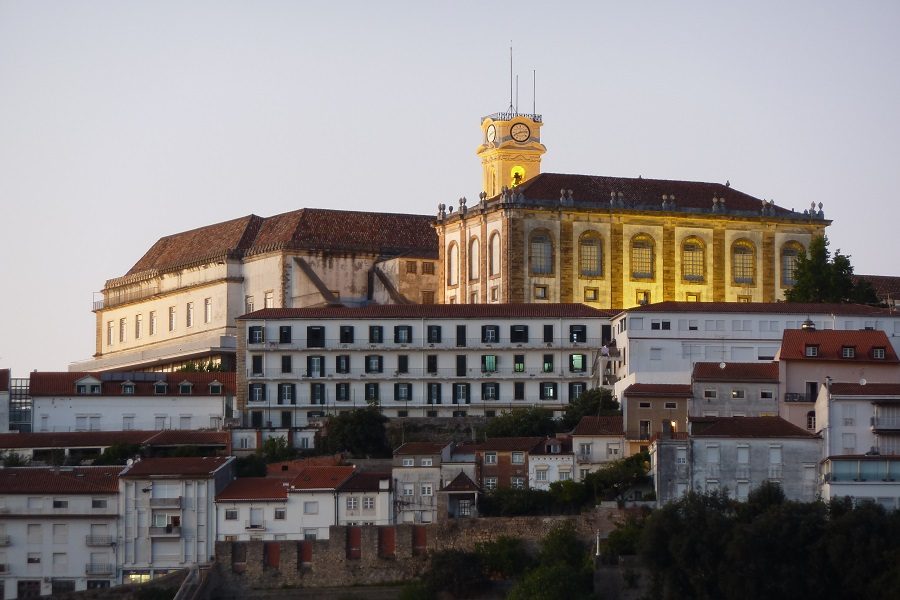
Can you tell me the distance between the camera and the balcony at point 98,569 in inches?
3895

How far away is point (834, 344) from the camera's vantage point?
105 meters

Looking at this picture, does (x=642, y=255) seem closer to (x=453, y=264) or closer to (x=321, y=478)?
(x=453, y=264)

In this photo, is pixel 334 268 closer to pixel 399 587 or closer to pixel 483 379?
pixel 483 379

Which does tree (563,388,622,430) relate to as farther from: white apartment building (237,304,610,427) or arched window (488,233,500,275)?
arched window (488,233,500,275)

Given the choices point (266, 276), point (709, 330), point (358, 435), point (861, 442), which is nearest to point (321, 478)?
point (358, 435)

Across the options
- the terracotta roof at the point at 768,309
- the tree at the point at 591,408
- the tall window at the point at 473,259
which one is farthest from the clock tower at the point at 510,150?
the tree at the point at 591,408

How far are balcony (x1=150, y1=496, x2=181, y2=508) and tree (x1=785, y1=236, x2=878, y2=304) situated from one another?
33.3m

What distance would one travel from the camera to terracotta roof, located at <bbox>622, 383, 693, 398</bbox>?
102m

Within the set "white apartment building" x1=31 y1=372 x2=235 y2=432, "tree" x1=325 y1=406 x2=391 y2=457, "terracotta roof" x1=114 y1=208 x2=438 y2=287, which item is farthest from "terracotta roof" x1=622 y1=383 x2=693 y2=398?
"terracotta roof" x1=114 y1=208 x2=438 y2=287

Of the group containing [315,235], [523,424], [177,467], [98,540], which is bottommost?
[98,540]

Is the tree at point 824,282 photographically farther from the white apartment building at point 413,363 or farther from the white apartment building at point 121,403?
the white apartment building at point 121,403

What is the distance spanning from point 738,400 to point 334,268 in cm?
3625

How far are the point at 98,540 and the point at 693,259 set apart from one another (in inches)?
1541

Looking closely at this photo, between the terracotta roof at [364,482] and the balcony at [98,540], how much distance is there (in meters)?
8.63
